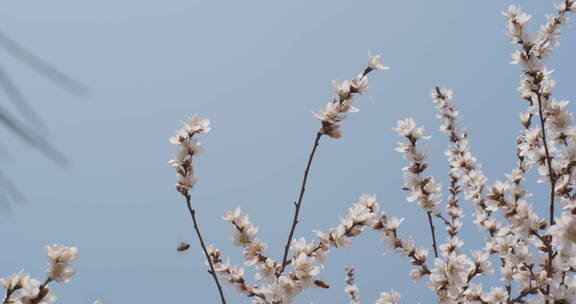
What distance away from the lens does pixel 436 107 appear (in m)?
5.07

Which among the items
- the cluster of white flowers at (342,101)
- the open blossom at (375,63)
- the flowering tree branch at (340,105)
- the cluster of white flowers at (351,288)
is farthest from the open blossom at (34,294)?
the cluster of white flowers at (351,288)

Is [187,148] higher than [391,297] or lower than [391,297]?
higher

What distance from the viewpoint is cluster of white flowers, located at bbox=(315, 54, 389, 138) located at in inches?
113

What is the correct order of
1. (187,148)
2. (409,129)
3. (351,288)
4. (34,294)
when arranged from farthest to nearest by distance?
(351,288) < (409,129) < (187,148) < (34,294)

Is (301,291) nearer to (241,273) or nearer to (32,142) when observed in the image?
(241,273)

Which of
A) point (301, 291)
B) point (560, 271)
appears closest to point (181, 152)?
point (301, 291)

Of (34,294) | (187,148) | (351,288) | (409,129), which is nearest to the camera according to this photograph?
(34,294)

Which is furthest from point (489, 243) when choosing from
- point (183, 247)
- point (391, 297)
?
point (183, 247)

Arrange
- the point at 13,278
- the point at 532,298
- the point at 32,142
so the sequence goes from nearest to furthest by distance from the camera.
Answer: the point at 32,142 → the point at 13,278 → the point at 532,298

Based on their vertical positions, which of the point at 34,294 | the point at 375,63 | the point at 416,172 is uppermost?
the point at 375,63

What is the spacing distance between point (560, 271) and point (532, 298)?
30cm

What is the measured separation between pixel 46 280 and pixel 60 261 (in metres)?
0.09

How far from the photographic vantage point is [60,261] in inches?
72.8

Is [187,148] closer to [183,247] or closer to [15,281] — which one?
[183,247]
